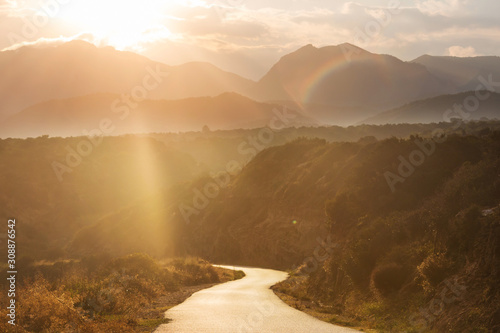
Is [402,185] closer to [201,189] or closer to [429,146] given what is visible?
[429,146]

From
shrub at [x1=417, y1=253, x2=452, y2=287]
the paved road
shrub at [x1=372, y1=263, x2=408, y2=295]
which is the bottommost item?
the paved road

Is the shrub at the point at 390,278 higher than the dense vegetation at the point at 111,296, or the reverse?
the shrub at the point at 390,278

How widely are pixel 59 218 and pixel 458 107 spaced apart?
160 m

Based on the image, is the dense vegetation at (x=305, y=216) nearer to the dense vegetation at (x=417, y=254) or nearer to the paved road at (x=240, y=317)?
the dense vegetation at (x=417, y=254)

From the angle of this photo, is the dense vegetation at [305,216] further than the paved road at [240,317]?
Yes

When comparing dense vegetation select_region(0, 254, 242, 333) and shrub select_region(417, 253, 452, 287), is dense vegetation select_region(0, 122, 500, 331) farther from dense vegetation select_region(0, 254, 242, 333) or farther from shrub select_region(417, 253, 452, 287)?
dense vegetation select_region(0, 254, 242, 333)

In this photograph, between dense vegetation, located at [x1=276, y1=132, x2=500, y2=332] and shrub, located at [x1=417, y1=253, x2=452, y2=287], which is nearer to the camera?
dense vegetation, located at [x1=276, y1=132, x2=500, y2=332]

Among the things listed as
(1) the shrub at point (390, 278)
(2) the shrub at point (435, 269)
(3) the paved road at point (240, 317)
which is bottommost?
(3) the paved road at point (240, 317)

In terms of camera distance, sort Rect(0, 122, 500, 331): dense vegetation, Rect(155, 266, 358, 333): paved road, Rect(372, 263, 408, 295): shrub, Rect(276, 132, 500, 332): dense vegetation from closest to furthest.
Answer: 1. Rect(276, 132, 500, 332): dense vegetation
2. Rect(155, 266, 358, 333): paved road
3. Rect(0, 122, 500, 331): dense vegetation
4. Rect(372, 263, 408, 295): shrub

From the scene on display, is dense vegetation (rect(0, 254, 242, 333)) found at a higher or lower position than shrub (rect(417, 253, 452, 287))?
lower

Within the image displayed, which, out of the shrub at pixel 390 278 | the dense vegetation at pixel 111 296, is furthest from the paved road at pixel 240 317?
the shrub at pixel 390 278

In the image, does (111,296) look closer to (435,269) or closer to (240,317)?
(240,317)

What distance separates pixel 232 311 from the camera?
20.7 metres

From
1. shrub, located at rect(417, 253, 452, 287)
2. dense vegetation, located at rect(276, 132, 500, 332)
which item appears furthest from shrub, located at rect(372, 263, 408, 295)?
shrub, located at rect(417, 253, 452, 287)
